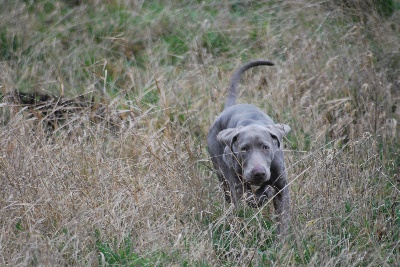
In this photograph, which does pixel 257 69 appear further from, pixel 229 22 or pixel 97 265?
pixel 97 265

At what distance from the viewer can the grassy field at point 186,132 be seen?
4574 millimetres

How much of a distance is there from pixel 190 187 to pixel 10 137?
1487 millimetres

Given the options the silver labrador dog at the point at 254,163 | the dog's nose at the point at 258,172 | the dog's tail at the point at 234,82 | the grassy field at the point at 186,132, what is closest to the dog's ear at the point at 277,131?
the silver labrador dog at the point at 254,163

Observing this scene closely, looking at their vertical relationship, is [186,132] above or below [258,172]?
below

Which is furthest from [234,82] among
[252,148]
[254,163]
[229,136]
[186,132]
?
[254,163]

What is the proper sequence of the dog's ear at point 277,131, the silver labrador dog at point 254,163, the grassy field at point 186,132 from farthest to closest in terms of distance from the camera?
the dog's ear at point 277,131 → the silver labrador dog at point 254,163 → the grassy field at point 186,132

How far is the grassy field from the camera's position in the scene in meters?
4.57

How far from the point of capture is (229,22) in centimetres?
894

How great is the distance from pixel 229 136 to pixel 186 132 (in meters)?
1.70

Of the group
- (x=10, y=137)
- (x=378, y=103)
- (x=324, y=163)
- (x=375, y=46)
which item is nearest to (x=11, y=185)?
(x=10, y=137)

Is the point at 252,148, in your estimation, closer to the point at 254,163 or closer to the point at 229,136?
the point at 254,163

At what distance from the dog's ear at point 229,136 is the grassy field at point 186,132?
35cm

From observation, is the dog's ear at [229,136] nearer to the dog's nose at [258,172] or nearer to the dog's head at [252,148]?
the dog's head at [252,148]

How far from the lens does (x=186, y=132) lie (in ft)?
22.6
